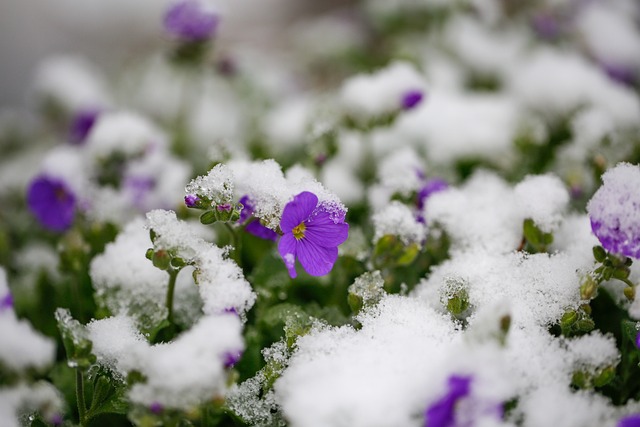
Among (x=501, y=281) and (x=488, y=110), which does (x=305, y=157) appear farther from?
(x=501, y=281)

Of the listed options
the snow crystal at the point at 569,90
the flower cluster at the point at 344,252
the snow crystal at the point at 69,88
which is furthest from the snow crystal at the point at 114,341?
the snow crystal at the point at 569,90

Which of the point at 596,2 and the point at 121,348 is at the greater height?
the point at 596,2

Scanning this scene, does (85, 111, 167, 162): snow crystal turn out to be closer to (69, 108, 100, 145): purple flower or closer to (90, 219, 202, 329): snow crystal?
(69, 108, 100, 145): purple flower

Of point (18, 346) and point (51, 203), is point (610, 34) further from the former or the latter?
point (18, 346)

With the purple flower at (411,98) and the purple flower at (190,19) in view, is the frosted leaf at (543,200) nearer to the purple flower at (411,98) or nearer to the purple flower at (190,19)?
the purple flower at (411,98)

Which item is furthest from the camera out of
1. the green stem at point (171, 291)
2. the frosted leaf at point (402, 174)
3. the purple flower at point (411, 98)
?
the purple flower at point (411, 98)

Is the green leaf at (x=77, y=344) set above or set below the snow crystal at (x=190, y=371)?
above

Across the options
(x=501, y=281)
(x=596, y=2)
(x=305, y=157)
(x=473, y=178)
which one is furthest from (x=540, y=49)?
(x=501, y=281)

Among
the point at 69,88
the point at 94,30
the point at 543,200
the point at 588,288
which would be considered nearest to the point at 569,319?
the point at 588,288
